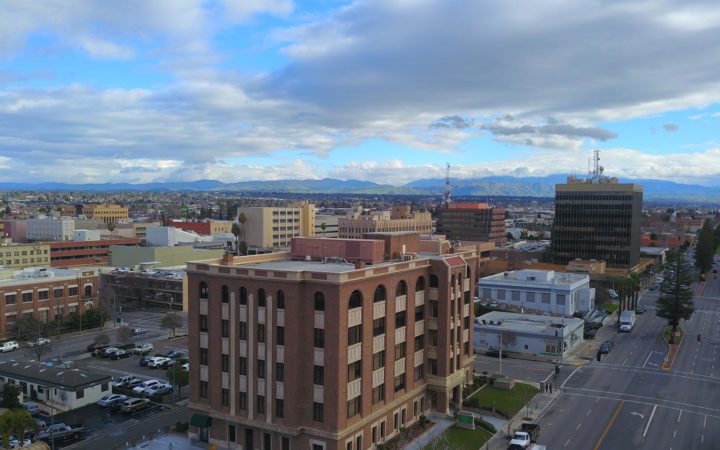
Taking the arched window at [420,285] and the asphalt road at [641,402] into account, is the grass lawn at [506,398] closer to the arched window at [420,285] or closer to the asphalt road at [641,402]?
the asphalt road at [641,402]

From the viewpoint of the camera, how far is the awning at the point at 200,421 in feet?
166

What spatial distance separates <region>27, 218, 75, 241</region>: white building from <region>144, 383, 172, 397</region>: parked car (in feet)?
407

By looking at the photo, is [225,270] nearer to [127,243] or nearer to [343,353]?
[343,353]

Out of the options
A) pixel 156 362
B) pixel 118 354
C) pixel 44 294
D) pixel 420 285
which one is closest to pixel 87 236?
pixel 44 294

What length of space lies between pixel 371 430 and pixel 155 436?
19705 millimetres

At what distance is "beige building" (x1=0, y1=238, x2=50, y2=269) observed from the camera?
433 ft

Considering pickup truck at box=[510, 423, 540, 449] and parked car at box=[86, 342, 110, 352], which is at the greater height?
pickup truck at box=[510, 423, 540, 449]

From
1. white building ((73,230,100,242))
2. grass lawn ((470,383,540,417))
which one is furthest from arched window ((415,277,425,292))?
white building ((73,230,100,242))

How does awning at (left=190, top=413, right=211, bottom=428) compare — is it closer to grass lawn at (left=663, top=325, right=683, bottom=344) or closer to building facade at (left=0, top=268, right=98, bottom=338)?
building facade at (left=0, top=268, right=98, bottom=338)

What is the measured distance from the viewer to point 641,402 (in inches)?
2505

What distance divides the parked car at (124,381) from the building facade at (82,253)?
3365 inches

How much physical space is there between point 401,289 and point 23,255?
374 feet

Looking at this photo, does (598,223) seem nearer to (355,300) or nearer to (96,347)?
(96,347)

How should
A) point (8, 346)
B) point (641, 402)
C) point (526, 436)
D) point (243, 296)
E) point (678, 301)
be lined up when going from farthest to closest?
point (678, 301) < point (8, 346) < point (641, 402) < point (526, 436) < point (243, 296)
